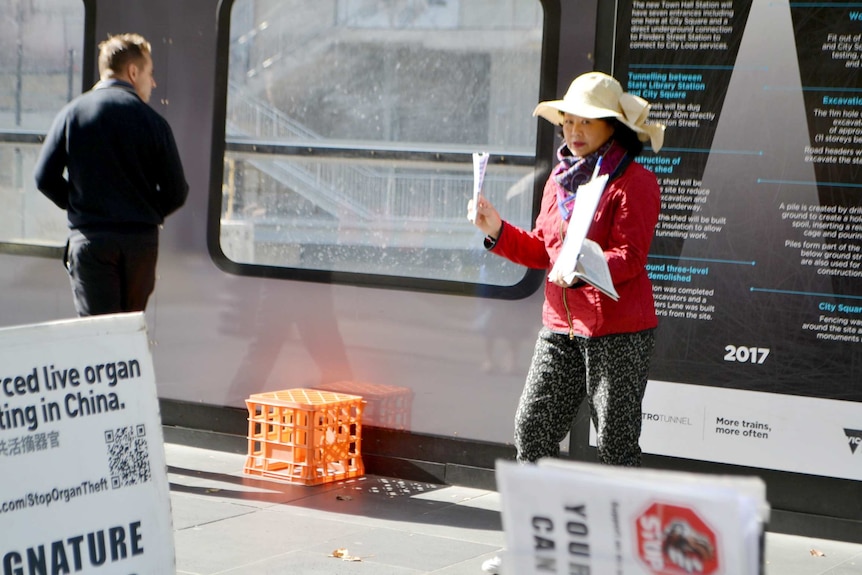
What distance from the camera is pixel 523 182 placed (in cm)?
590

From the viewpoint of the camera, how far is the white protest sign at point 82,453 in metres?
2.97

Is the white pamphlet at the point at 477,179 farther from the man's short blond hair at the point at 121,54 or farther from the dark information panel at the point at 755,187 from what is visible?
the man's short blond hair at the point at 121,54

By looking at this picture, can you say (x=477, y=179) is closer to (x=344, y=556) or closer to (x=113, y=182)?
(x=344, y=556)

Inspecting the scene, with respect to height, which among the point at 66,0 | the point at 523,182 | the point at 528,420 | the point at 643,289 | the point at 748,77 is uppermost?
the point at 66,0

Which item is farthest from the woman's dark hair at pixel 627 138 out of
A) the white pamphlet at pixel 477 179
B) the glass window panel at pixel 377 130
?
the glass window panel at pixel 377 130

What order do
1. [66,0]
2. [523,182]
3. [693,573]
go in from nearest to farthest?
[693,573], [523,182], [66,0]

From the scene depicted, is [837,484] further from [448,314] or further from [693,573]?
[693,573]

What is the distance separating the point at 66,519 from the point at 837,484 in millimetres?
3468

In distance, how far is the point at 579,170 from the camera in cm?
420

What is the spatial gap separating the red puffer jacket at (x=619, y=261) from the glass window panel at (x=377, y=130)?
5.49 feet

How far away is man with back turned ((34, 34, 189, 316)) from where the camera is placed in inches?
211

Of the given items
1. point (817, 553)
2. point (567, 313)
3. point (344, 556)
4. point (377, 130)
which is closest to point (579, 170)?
point (567, 313)

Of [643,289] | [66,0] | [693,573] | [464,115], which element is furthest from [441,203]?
[693,573]

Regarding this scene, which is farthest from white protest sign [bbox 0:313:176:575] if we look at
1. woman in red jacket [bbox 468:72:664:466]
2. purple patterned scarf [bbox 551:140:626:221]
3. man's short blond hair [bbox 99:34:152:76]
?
man's short blond hair [bbox 99:34:152:76]
